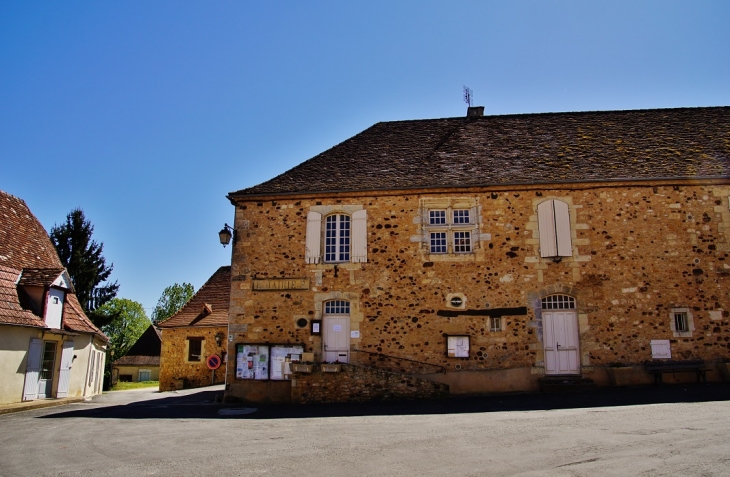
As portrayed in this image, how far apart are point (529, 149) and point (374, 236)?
5.39 m

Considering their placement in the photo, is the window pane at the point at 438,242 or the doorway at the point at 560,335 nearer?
the doorway at the point at 560,335

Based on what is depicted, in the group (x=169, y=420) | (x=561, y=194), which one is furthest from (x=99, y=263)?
(x=561, y=194)

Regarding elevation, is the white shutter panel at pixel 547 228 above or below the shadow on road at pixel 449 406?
above

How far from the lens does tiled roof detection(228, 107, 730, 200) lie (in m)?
15.3

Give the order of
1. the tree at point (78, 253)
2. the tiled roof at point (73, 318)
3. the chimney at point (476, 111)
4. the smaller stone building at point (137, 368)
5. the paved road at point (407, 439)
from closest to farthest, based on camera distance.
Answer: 1. the paved road at point (407, 439)
2. the tiled roof at point (73, 318)
3. the chimney at point (476, 111)
4. the tree at point (78, 253)
5. the smaller stone building at point (137, 368)

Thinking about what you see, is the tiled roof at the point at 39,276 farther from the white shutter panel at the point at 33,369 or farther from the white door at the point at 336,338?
the white door at the point at 336,338

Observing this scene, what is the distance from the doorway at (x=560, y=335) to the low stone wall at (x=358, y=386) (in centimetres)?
304

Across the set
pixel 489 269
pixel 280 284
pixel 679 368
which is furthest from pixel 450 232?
pixel 679 368

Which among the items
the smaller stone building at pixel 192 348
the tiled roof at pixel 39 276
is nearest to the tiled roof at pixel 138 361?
the smaller stone building at pixel 192 348

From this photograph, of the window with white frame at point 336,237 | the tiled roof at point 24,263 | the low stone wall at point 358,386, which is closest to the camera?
the low stone wall at point 358,386

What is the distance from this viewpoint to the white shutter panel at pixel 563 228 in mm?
14711

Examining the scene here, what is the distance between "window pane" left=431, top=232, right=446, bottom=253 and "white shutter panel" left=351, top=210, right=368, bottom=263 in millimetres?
1767

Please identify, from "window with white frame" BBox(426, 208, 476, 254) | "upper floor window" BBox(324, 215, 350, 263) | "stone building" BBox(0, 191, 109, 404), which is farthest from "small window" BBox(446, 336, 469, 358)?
"stone building" BBox(0, 191, 109, 404)

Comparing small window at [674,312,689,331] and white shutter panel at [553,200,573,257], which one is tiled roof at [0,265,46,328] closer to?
white shutter panel at [553,200,573,257]
